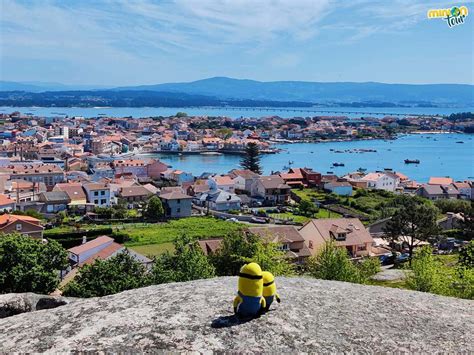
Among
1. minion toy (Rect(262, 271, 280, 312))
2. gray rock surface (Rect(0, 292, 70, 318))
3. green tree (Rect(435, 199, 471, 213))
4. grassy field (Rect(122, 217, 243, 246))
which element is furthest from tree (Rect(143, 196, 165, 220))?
minion toy (Rect(262, 271, 280, 312))

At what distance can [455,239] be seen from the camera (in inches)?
1287

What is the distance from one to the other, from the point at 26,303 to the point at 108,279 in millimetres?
7016

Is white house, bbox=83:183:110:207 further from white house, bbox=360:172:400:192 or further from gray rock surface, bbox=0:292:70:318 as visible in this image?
gray rock surface, bbox=0:292:70:318

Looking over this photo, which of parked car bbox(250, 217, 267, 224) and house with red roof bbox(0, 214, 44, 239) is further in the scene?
parked car bbox(250, 217, 267, 224)

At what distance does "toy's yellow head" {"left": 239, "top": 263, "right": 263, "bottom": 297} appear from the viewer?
438cm

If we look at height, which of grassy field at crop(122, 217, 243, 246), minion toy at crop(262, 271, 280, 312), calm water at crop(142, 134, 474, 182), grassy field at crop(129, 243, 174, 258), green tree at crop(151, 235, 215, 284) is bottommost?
calm water at crop(142, 134, 474, 182)

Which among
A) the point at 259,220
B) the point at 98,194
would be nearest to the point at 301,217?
the point at 259,220

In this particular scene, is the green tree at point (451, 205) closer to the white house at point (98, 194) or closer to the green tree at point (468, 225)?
the green tree at point (468, 225)

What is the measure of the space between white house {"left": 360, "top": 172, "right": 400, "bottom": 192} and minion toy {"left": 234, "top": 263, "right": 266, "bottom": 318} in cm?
5378

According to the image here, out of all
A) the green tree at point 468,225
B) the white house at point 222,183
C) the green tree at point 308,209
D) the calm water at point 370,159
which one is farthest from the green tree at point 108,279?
the calm water at point 370,159

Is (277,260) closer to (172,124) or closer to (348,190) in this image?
(348,190)

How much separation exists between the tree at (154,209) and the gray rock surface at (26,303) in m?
31.9

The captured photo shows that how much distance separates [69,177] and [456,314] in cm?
5454

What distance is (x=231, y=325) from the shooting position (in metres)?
4.35
